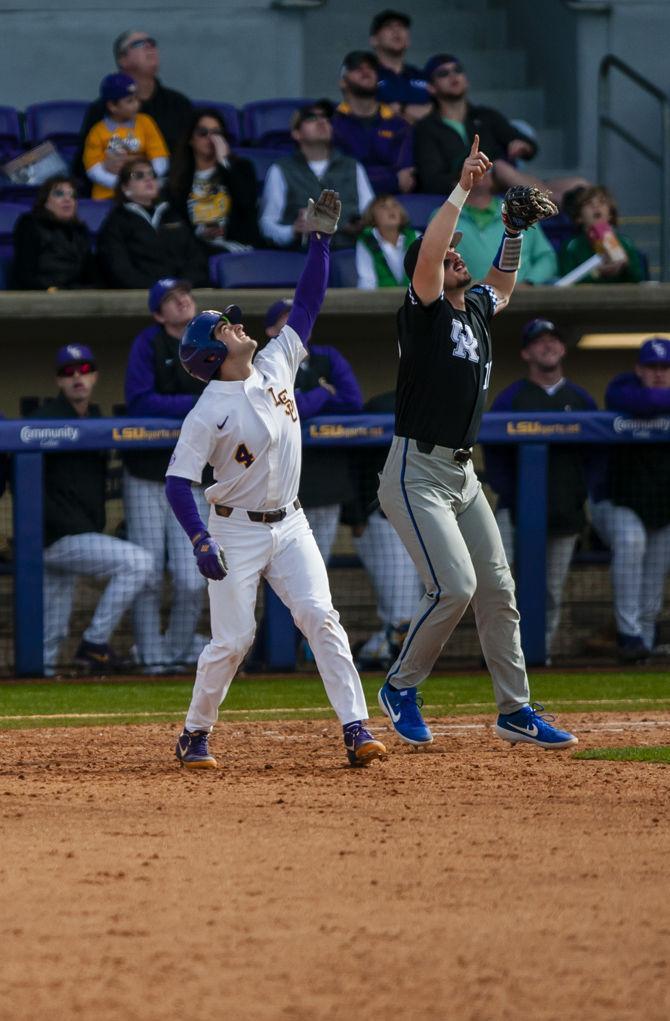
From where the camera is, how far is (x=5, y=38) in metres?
13.9

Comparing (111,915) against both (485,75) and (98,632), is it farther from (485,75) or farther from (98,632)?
(485,75)

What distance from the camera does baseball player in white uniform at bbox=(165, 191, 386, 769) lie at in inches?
219

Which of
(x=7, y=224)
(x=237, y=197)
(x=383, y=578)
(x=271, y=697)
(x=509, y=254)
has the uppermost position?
(x=237, y=197)

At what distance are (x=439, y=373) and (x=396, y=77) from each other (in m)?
7.14

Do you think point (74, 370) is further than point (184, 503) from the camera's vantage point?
Yes

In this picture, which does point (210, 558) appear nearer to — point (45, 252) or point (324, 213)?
point (324, 213)

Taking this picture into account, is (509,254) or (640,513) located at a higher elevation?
(509,254)

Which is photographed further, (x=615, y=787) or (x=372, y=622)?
(x=372, y=622)

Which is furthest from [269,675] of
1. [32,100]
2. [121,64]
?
[32,100]

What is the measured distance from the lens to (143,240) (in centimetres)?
1025

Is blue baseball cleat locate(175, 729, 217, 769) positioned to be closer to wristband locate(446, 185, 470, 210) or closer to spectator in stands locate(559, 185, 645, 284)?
wristband locate(446, 185, 470, 210)

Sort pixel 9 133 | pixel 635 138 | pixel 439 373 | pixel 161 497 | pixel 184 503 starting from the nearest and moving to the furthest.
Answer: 1. pixel 184 503
2. pixel 439 373
3. pixel 161 497
4. pixel 9 133
5. pixel 635 138

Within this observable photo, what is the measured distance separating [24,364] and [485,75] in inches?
238

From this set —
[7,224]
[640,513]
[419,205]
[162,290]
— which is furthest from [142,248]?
[640,513]
